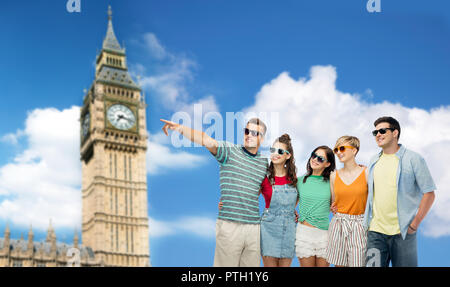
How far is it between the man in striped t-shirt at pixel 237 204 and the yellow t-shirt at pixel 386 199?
1578 mm

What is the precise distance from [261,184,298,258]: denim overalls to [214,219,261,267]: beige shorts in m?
0.16

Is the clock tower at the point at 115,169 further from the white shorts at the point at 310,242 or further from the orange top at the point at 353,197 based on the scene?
the orange top at the point at 353,197

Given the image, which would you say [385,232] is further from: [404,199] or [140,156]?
[140,156]

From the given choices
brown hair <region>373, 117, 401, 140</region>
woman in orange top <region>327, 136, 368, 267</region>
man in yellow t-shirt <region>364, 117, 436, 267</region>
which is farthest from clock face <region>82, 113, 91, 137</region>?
man in yellow t-shirt <region>364, 117, 436, 267</region>

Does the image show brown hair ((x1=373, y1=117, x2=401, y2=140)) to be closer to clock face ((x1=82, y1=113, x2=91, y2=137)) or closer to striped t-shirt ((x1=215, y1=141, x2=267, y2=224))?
striped t-shirt ((x1=215, y1=141, x2=267, y2=224))

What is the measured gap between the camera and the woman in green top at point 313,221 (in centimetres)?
859

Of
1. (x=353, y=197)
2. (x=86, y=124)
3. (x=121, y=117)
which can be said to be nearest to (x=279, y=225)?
(x=353, y=197)

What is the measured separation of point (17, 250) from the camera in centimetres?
6312

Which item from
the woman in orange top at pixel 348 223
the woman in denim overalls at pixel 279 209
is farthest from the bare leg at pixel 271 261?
the woman in orange top at pixel 348 223

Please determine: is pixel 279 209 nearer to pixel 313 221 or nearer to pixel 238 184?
Result: pixel 313 221
